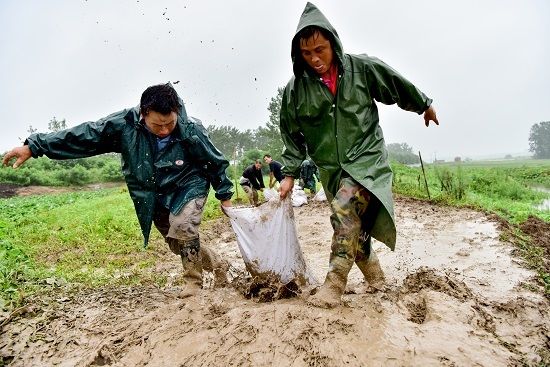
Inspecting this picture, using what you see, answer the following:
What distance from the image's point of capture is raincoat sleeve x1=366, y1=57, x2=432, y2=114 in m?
2.78

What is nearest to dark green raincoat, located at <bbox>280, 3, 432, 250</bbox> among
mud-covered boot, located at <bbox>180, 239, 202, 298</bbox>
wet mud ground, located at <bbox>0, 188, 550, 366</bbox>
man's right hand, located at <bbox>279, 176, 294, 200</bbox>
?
man's right hand, located at <bbox>279, 176, 294, 200</bbox>

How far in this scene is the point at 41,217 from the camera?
9547 mm

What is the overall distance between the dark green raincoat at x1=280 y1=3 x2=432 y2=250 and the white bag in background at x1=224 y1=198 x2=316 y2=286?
407mm

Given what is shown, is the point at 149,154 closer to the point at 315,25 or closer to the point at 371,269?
the point at 315,25

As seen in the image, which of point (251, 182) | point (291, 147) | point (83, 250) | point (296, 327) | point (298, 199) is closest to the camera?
point (296, 327)

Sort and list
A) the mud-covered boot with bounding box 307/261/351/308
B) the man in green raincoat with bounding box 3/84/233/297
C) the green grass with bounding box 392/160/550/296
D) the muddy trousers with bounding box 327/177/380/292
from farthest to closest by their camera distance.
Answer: the green grass with bounding box 392/160/550/296, the man in green raincoat with bounding box 3/84/233/297, the muddy trousers with bounding box 327/177/380/292, the mud-covered boot with bounding box 307/261/351/308

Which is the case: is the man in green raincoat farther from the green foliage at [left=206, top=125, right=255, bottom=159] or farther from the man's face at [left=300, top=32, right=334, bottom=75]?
the green foliage at [left=206, top=125, right=255, bottom=159]

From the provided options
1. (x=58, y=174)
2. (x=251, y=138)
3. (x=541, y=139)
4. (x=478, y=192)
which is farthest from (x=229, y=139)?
(x=541, y=139)

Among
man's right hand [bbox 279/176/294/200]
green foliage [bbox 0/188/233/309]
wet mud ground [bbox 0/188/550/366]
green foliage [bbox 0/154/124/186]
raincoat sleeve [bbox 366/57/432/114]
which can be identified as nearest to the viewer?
wet mud ground [bbox 0/188/550/366]

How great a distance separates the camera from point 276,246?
120 inches

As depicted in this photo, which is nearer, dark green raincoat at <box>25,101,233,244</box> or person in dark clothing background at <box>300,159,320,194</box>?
dark green raincoat at <box>25,101,233,244</box>

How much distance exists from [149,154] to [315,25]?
1.47m

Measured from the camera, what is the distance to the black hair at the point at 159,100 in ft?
9.28

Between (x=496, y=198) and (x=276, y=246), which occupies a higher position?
(x=276, y=246)
